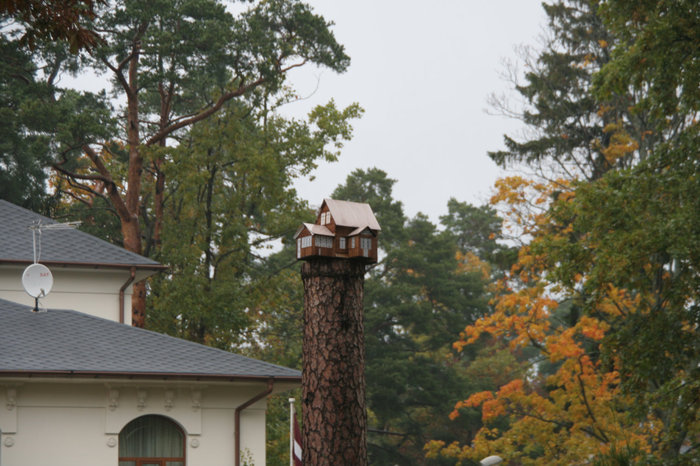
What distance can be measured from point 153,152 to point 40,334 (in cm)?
1318

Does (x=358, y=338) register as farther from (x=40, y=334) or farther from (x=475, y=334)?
(x=475, y=334)

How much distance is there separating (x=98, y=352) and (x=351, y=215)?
10.5 metres

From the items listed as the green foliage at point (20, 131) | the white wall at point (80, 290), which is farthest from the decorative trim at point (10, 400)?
the green foliage at point (20, 131)

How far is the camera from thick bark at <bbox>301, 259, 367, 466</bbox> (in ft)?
14.5

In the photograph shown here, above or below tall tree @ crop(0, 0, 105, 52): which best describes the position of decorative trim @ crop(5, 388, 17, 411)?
below

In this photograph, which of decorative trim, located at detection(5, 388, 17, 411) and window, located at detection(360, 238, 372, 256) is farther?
decorative trim, located at detection(5, 388, 17, 411)

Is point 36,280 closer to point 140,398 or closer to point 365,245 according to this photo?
point 140,398

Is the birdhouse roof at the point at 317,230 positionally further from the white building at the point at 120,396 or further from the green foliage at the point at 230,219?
the green foliage at the point at 230,219

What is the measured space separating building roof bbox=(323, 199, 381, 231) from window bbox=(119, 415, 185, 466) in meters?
10.4

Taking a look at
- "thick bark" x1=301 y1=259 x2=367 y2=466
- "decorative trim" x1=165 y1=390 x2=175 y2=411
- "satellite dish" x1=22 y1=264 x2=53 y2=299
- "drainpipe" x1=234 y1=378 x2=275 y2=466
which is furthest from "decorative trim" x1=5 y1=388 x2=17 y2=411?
"thick bark" x1=301 y1=259 x2=367 y2=466

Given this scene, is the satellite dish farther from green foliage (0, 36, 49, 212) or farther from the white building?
green foliage (0, 36, 49, 212)

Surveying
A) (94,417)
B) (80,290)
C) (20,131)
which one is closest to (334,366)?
(94,417)

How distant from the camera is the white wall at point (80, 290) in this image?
1767 centimetres

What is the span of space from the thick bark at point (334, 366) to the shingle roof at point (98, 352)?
948cm
